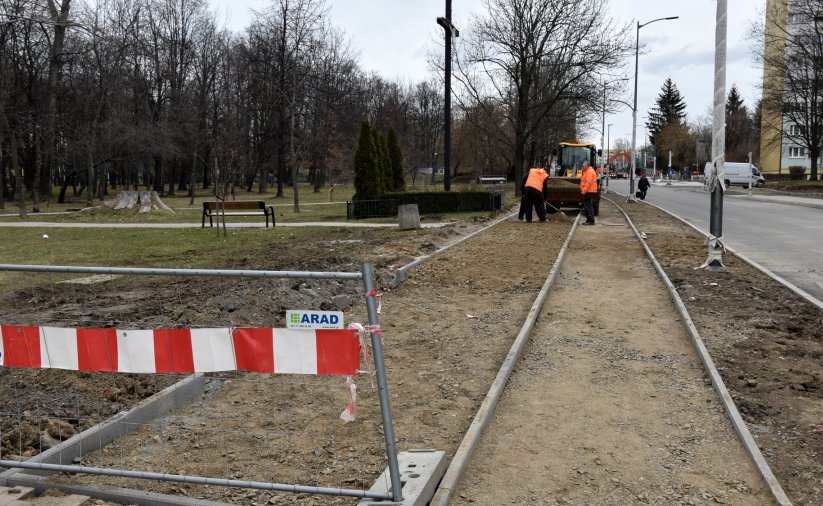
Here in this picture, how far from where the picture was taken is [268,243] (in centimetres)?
1712

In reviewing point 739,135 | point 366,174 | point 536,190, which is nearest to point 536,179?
point 536,190

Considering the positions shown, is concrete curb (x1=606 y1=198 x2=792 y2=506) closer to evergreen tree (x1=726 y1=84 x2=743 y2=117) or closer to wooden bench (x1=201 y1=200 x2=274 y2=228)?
wooden bench (x1=201 y1=200 x2=274 y2=228)

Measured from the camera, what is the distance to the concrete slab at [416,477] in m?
3.54

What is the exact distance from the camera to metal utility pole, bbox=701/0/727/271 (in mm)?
11336

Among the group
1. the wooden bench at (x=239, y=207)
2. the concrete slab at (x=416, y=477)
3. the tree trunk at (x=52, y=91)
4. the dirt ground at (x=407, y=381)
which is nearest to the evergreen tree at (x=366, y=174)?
the wooden bench at (x=239, y=207)

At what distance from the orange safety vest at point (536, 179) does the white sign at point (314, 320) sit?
17.6 metres

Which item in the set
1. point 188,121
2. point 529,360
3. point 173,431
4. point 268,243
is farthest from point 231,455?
point 188,121

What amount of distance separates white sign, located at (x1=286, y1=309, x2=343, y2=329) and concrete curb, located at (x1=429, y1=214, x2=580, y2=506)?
1.07 meters

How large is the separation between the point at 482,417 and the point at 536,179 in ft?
54.7

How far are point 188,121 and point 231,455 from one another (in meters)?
50.5

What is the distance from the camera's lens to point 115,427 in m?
4.71

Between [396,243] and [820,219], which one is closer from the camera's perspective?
[396,243]

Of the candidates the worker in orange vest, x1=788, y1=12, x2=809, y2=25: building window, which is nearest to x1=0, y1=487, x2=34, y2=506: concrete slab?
the worker in orange vest

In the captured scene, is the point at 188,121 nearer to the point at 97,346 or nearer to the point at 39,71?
the point at 39,71
